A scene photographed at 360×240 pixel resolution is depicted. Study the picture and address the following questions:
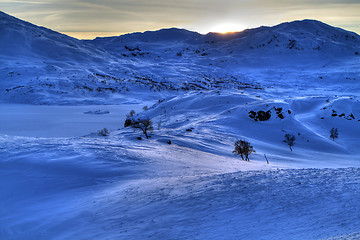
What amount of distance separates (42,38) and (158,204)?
7714cm

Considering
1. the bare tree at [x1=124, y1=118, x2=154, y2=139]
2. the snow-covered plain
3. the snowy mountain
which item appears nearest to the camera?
the snow-covered plain

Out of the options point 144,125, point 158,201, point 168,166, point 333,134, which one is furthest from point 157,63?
point 158,201

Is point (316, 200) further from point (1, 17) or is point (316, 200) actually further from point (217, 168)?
point (1, 17)

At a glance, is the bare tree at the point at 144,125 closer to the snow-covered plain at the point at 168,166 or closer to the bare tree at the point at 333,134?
the snow-covered plain at the point at 168,166

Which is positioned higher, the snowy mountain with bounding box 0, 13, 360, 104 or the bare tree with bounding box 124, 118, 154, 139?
the snowy mountain with bounding box 0, 13, 360, 104

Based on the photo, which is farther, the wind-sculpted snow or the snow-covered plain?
the snow-covered plain

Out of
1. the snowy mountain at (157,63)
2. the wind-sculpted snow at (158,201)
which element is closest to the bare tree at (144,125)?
the wind-sculpted snow at (158,201)

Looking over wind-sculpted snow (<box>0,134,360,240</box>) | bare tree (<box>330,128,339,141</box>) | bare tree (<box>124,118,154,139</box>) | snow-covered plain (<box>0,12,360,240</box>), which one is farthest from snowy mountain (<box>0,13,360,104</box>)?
wind-sculpted snow (<box>0,134,360,240</box>)

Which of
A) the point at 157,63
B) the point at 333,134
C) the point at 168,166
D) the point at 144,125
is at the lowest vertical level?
the point at 333,134

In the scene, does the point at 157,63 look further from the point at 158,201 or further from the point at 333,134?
the point at 158,201

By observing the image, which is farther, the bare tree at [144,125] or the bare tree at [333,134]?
the bare tree at [333,134]

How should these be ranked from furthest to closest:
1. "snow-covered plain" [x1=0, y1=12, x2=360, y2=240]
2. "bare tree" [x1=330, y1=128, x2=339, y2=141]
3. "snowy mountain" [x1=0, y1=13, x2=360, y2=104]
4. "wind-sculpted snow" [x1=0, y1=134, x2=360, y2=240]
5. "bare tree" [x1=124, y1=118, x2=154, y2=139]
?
"snowy mountain" [x1=0, y1=13, x2=360, y2=104] < "bare tree" [x1=330, y1=128, x2=339, y2=141] < "bare tree" [x1=124, y1=118, x2=154, y2=139] < "snow-covered plain" [x1=0, y1=12, x2=360, y2=240] < "wind-sculpted snow" [x1=0, y1=134, x2=360, y2=240]

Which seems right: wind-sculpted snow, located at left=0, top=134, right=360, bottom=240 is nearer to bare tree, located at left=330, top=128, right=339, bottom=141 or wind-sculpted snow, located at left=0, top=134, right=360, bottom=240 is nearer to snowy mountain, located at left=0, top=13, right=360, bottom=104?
bare tree, located at left=330, top=128, right=339, bottom=141

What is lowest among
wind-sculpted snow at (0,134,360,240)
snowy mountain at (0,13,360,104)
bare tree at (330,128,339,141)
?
bare tree at (330,128,339,141)
